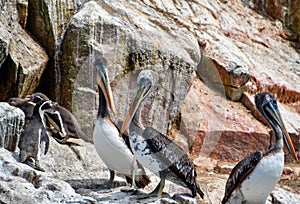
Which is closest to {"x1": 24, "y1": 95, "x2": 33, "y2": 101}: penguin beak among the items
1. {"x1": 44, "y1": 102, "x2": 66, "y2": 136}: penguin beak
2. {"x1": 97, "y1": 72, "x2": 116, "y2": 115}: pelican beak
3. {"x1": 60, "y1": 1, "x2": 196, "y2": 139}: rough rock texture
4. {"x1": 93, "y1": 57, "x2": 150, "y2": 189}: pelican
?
{"x1": 44, "y1": 102, "x2": 66, "y2": 136}: penguin beak

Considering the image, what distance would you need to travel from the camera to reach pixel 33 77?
12805 millimetres

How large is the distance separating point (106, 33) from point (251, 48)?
4.21 m

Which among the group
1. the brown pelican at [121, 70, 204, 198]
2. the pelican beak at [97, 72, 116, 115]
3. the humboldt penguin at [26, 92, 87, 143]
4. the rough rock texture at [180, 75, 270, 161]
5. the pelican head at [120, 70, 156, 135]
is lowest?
the rough rock texture at [180, 75, 270, 161]

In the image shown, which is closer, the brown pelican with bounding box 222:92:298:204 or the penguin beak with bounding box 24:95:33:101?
the brown pelican with bounding box 222:92:298:204

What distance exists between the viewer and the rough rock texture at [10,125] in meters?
10.4

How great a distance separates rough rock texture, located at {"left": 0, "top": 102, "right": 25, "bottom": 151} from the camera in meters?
10.4

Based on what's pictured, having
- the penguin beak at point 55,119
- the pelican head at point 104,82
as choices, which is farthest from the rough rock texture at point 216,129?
the pelican head at point 104,82

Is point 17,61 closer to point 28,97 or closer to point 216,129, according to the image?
point 28,97

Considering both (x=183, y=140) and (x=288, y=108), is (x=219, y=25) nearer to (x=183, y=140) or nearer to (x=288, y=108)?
(x=288, y=108)

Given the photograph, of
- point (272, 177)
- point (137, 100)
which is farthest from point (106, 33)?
point (272, 177)

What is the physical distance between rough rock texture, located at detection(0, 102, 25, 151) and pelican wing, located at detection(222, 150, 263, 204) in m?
2.88

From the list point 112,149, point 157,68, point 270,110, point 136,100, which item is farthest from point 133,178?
point 157,68

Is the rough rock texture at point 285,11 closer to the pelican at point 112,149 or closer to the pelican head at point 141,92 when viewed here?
the pelican head at point 141,92

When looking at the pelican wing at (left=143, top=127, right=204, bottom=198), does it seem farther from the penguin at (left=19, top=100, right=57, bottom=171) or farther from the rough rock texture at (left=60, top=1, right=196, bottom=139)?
the rough rock texture at (left=60, top=1, right=196, bottom=139)
